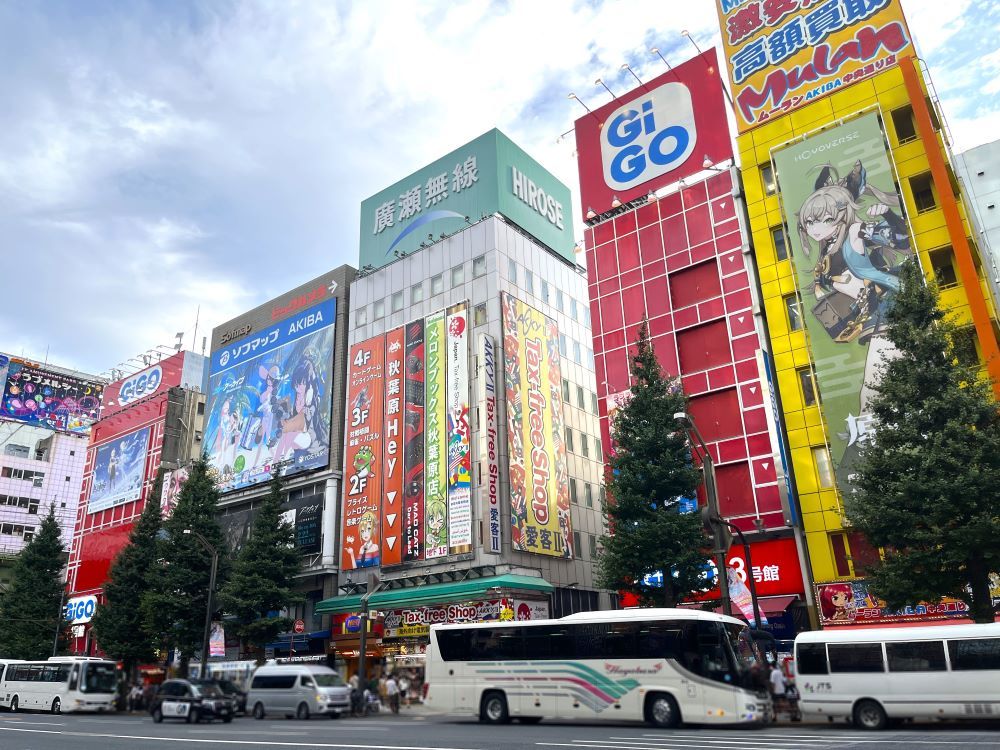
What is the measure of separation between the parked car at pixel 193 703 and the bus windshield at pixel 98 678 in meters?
9.20

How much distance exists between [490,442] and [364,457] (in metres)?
9.60

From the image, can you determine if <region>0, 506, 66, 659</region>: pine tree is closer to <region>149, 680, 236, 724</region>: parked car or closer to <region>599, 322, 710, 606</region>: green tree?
<region>149, 680, 236, 724</region>: parked car

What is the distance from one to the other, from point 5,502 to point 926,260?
92508 millimetres

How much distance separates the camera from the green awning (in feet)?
120

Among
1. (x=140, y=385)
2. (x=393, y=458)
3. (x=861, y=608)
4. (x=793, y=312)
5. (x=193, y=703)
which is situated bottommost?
(x=193, y=703)

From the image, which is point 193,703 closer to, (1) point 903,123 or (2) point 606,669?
(2) point 606,669

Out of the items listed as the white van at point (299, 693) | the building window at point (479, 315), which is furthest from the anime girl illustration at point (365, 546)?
the building window at point (479, 315)

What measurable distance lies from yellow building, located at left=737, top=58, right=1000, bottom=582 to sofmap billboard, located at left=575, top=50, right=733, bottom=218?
9.68 ft

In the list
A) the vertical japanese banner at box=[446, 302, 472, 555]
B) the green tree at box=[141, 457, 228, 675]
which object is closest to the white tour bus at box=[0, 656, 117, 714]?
the green tree at box=[141, 457, 228, 675]

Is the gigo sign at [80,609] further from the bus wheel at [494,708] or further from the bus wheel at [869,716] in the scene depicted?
the bus wheel at [869,716]

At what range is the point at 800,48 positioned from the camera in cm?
3888

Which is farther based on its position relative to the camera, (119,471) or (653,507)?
(119,471)

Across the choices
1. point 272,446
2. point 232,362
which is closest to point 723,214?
point 272,446

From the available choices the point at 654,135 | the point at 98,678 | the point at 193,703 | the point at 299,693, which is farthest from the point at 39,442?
the point at 654,135
